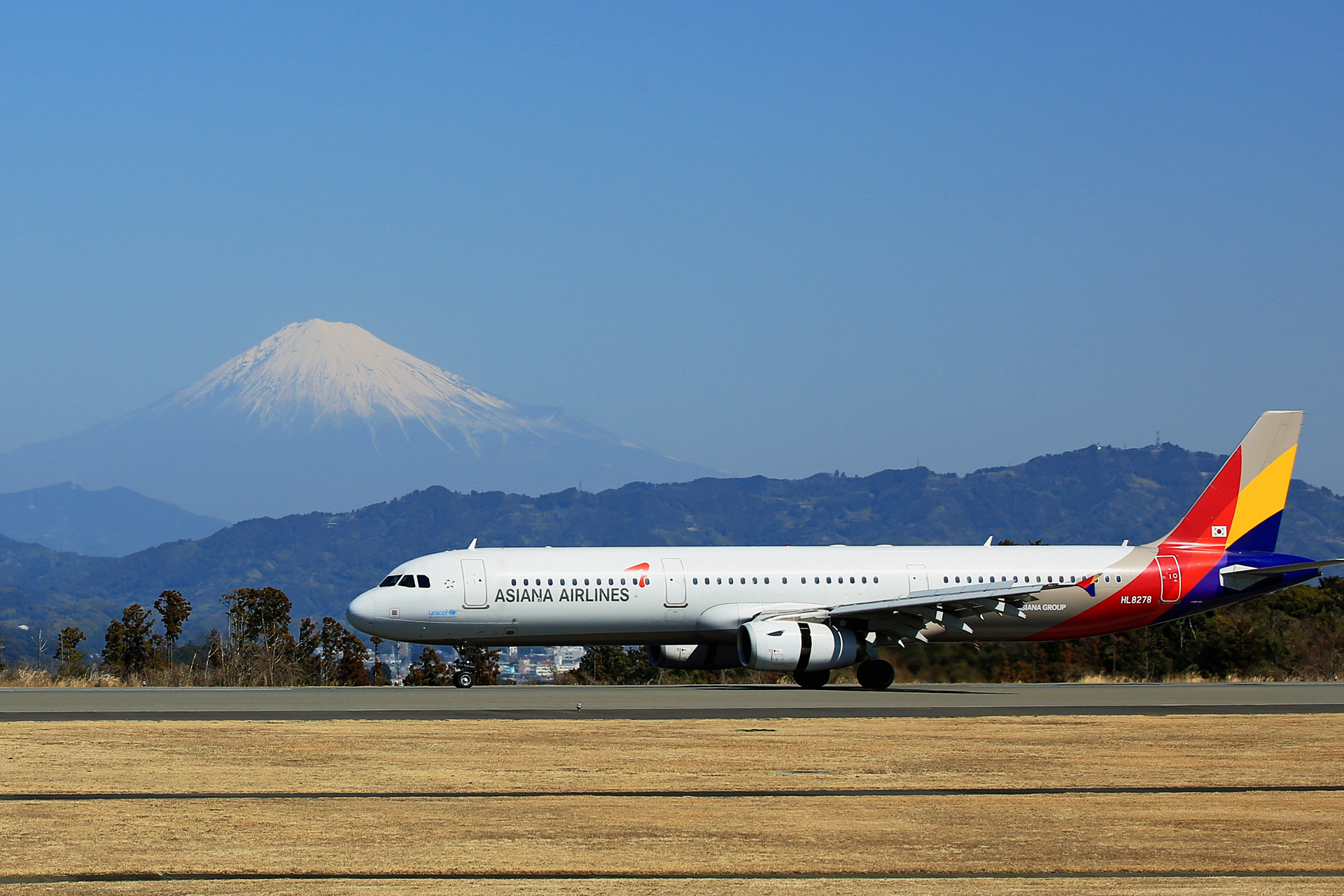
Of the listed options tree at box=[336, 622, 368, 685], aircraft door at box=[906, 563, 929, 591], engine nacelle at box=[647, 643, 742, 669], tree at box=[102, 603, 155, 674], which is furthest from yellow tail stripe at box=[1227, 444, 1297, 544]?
tree at box=[102, 603, 155, 674]

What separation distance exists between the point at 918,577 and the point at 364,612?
1445 centimetres

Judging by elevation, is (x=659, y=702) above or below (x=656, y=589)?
below

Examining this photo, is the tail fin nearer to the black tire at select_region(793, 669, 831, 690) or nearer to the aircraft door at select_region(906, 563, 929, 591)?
the aircraft door at select_region(906, 563, 929, 591)

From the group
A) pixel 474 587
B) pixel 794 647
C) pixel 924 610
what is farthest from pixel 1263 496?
pixel 474 587

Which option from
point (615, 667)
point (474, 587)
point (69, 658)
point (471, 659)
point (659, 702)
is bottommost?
point (659, 702)

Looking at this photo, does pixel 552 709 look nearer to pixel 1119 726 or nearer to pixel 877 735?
pixel 877 735

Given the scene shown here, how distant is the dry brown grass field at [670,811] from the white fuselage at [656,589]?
13.8m

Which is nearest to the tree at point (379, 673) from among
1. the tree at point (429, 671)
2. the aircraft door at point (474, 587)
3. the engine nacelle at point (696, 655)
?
the tree at point (429, 671)

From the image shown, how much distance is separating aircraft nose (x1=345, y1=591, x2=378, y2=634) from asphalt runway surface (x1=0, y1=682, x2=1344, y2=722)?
1711 millimetres

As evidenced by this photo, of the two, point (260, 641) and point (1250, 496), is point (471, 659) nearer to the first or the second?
point (260, 641)

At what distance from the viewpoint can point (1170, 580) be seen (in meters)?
41.8

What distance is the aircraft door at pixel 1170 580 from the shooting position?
137 feet

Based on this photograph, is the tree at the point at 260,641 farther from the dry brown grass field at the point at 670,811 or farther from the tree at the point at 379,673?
the dry brown grass field at the point at 670,811

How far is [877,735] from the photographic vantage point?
77.7 ft
